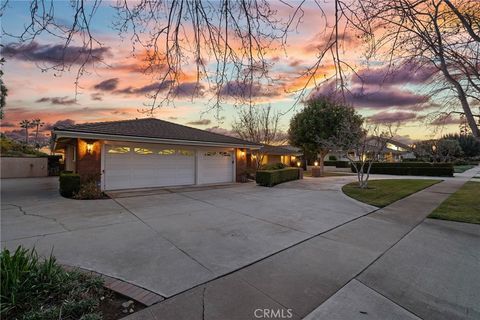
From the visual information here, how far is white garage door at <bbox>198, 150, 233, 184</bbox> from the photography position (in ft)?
50.0

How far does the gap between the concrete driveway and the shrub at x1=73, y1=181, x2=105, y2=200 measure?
0.61 meters

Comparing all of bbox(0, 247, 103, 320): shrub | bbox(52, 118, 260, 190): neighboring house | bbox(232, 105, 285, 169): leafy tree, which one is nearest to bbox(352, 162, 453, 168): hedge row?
bbox(232, 105, 285, 169): leafy tree

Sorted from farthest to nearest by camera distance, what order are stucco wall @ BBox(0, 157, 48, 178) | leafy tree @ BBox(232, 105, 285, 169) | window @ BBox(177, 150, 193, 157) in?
1. leafy tree @ BBox(232, 105, 285, 169)
2. stucco wall @ BBox(0, 157, 48, 178)
3. window @ BBox(177, 150, 193, 157)

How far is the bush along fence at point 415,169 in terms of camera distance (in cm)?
2303

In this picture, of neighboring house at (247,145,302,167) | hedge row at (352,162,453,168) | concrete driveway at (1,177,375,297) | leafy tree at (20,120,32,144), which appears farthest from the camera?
leafy tree at (20,120,32,144)

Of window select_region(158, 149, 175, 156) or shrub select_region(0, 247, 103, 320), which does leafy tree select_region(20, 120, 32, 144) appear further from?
shrub select_region(0, 247, 103, 320)

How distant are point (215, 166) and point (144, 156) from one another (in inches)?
180

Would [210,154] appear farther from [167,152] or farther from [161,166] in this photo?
[161,166]

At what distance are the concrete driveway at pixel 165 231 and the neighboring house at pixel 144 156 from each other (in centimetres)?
253

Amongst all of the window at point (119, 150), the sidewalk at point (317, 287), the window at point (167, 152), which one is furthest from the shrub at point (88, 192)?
the sidewalk at point (317, 287)

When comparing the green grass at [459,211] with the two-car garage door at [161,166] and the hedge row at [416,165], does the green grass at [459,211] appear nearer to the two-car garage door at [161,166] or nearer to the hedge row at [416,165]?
the two-car garage door at [161,166]

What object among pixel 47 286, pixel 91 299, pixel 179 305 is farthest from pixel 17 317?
pixel 179 305

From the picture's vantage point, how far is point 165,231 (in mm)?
5676

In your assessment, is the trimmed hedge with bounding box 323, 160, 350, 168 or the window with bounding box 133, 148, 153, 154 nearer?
the window with bounding box 133, 148, 153, 154
